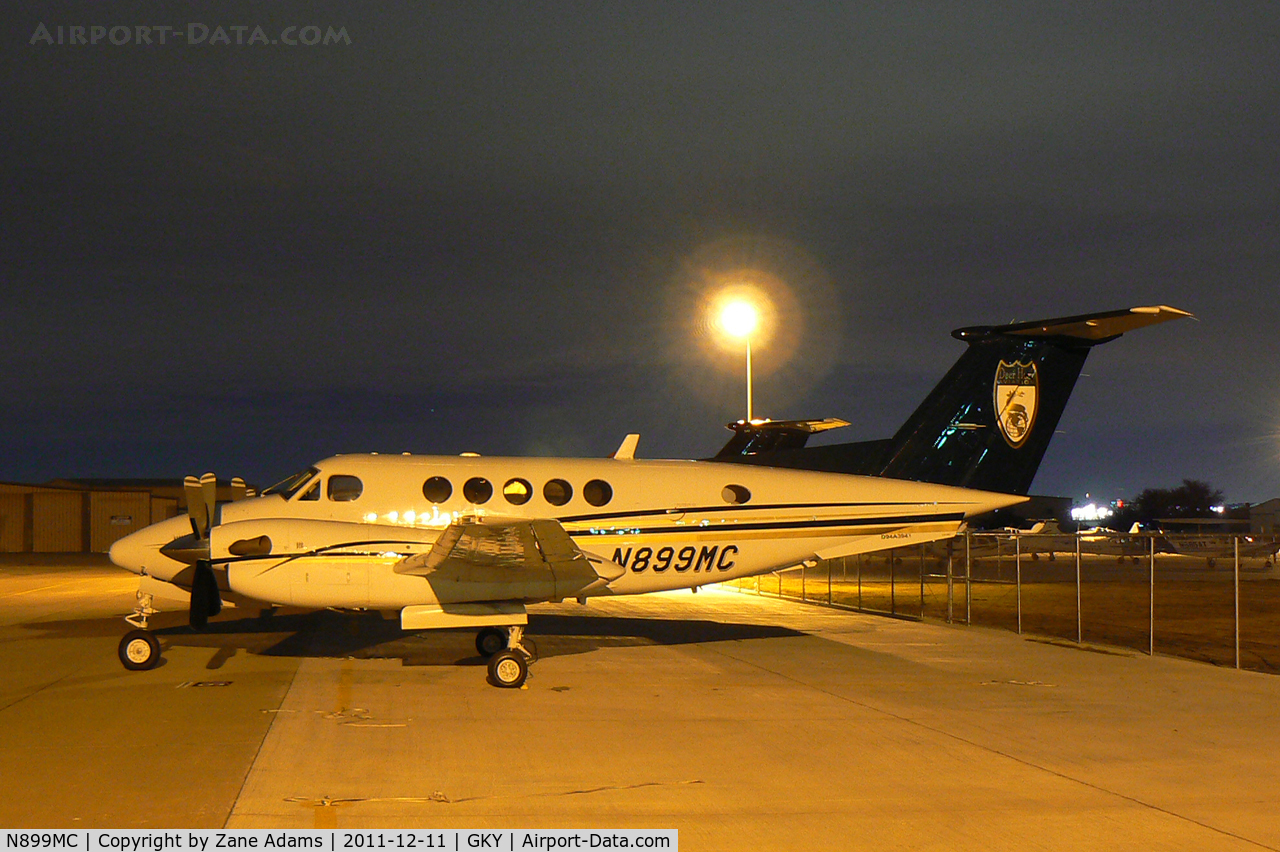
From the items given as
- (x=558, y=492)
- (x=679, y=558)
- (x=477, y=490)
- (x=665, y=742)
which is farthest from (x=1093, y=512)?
(x=665, y=742)

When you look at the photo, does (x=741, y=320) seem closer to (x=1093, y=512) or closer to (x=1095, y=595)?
(x=1095, y=595)

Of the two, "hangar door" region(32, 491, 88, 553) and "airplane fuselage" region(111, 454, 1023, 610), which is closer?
"airplane fuselage" region(111, 454, 1023, 610)

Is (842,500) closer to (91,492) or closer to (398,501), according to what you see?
(398,501)

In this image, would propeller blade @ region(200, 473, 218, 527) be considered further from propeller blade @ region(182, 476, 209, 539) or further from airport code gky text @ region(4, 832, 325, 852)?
airport code gky text @ region(4, 832, 325, 852)

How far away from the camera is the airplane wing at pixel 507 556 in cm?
1147

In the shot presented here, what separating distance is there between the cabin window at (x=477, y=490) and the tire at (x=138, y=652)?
13.3ft

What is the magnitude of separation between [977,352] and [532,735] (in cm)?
926

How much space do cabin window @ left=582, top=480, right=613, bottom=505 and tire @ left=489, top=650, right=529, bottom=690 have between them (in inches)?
114

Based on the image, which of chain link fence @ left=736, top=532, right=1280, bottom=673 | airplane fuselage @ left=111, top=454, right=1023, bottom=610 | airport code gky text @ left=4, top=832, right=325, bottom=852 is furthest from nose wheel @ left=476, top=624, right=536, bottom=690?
chain link fence @ left=736, top=532, right=1280, bottom=673

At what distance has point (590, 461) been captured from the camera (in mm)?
14711

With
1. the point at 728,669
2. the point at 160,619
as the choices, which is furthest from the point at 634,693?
the point at 160,619

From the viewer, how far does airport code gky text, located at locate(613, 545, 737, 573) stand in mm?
14266

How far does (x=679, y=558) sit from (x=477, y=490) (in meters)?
2.85

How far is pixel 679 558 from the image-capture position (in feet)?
47.3
